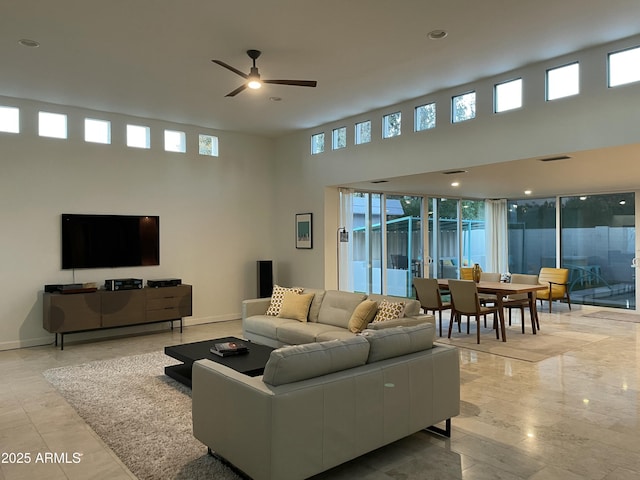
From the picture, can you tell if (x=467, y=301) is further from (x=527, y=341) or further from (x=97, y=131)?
(x=97, y=131)

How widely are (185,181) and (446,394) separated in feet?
20.1

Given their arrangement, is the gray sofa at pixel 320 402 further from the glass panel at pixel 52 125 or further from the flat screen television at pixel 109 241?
the glass panel at pixel 52 125

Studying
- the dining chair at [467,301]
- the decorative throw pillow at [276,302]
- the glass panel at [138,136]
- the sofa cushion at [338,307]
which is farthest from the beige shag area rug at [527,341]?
the glass panel at [138,136]

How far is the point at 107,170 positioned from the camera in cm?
726

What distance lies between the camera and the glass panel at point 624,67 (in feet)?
15.2

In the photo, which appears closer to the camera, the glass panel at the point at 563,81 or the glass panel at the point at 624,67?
the glass panel at the point at 624,67

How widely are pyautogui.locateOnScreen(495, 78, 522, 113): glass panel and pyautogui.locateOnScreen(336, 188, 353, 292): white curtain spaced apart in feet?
10.7

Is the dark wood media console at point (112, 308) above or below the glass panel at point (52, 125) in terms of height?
below

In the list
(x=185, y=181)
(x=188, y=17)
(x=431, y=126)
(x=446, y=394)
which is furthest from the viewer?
(x=185, y=181)

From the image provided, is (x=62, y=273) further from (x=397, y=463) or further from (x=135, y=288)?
(x=397, y=463)

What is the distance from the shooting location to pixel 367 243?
9039mm

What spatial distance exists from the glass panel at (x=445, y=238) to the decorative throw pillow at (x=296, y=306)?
506 centimetres

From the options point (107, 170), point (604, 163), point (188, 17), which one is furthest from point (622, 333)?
point (107, 170)

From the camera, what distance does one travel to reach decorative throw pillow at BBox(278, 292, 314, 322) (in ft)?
19.7
